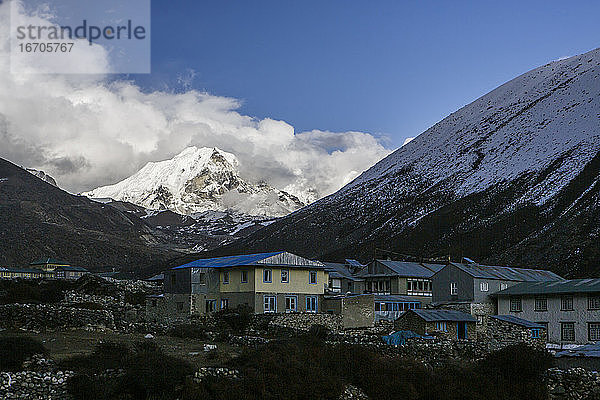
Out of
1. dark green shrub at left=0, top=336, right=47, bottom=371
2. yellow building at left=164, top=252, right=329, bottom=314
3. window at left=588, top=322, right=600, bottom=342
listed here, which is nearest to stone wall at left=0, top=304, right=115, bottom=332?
yellow building at left=164, top=252, right=329, bottom=314

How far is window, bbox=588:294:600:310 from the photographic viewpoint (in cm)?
4928

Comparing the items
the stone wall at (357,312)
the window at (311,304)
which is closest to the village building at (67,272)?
the window at (311,304)

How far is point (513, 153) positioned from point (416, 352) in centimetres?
16930

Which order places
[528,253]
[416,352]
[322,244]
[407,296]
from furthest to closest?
[322,244] < [528,253] < [407,296] < [416,352]

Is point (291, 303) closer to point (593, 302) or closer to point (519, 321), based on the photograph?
point (519, 321)

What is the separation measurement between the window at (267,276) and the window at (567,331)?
21.8 meters

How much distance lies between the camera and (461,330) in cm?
5075

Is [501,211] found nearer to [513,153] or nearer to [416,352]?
[513,153]

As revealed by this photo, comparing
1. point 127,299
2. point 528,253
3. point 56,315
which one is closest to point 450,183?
point 528,253

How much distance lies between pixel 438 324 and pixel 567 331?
33.5 ft

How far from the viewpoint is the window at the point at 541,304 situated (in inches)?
2083

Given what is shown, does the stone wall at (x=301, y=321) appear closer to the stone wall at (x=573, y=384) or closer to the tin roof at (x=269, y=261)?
the tin roof at (x=269, y=261)

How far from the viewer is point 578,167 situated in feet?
528

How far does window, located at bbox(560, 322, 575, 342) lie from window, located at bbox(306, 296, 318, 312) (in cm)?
1833
